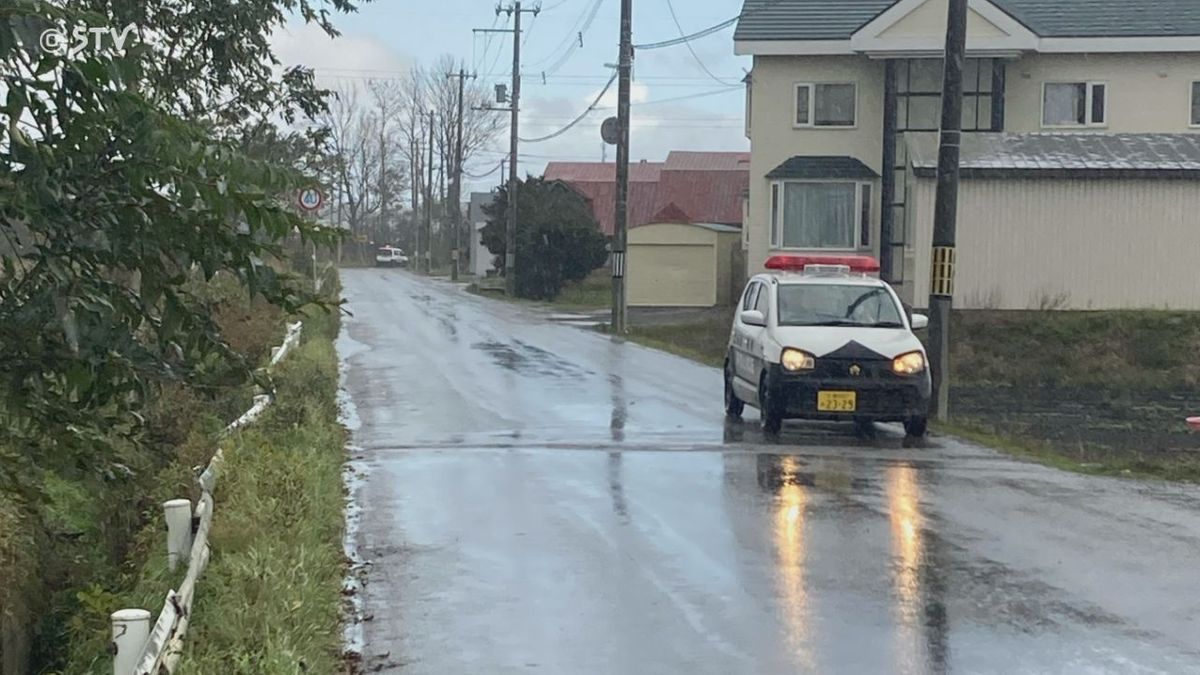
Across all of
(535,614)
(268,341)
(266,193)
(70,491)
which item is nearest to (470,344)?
(268,341)

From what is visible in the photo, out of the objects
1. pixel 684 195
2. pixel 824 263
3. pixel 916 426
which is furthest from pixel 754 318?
pixel 684 195

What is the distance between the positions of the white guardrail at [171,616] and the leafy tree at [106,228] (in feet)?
2.46

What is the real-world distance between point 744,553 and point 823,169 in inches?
1132

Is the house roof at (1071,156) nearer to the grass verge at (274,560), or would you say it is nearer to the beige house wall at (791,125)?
the beige house wall at (791,125)

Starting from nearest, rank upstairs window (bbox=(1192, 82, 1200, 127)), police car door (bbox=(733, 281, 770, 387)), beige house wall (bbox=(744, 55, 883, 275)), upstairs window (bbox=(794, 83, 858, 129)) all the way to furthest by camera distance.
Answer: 1. police car door (bbox=(733, 281, 770, 387))
2. upstairs window (bbox=(1192, 82, 1200, 127))
3. beige house wall (bbox=(744, 55, 883, 275))
4. upstairs window (bbox=(794, 83, 858, 129))

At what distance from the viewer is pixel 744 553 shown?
8938 mm

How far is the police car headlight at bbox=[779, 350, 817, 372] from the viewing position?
47.0 ft

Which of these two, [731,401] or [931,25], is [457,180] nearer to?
[931,25]

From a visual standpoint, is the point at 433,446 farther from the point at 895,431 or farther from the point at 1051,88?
the point at 1051,88

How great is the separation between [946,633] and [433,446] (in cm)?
744

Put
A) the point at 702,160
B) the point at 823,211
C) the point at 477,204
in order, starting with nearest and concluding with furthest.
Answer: the point at 823,211
the point at 702,160
the point at 477,204

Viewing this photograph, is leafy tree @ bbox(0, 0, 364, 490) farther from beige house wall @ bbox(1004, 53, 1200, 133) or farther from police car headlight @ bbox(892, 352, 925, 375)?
beige house wall @ bbox(1004, 53, 1200, 133)

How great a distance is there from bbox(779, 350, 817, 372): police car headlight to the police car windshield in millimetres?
781

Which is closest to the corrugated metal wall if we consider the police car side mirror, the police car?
the police car
